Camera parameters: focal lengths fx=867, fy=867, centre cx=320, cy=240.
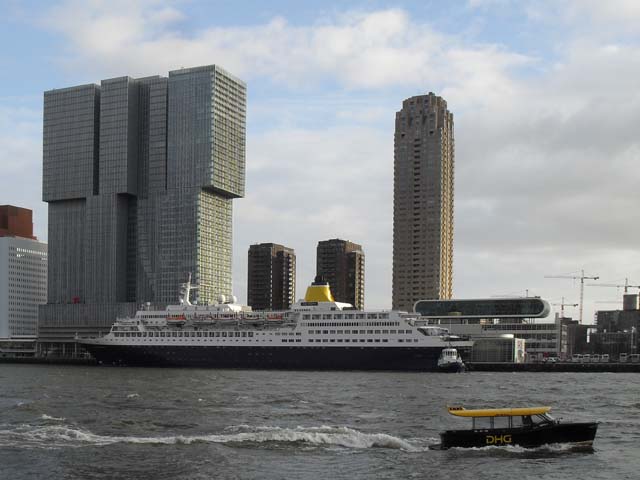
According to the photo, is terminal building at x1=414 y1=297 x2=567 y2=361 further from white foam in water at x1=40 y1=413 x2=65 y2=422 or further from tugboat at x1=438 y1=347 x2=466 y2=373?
white foam in water at x1=40 y1=413 x2=65 y2=422

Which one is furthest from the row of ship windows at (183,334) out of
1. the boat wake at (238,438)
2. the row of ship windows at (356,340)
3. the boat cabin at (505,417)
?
the boat cabin at (505,417)

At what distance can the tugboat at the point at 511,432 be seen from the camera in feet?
155

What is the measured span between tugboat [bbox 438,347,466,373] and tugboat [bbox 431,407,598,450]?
3333 inches

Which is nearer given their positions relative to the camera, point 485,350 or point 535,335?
point 485,350

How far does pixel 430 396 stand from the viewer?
266 feet

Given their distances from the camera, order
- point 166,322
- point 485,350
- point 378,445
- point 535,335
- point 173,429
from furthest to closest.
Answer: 1. point 535,335
2. point 485,350
3. point 166,322
4. point 173,429
5. point 378,445

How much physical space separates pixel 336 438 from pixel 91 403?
29.7 metres

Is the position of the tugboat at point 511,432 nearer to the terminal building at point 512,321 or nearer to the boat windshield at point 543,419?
the boat windshield at point 543,419

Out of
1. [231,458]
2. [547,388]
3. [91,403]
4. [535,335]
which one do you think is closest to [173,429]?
[231,458]

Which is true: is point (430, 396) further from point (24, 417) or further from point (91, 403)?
point (24, 417)

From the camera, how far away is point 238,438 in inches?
2005

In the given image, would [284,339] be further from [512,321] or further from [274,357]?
[512,321]

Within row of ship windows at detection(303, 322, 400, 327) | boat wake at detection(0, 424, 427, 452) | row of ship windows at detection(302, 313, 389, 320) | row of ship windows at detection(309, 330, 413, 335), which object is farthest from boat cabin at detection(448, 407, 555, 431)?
row of ship windows at detection(302, 313, 389, 320)

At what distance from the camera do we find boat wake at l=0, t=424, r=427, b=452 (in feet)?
161
